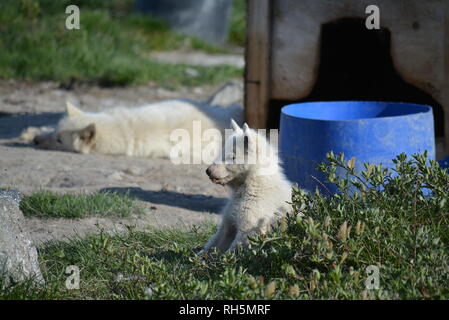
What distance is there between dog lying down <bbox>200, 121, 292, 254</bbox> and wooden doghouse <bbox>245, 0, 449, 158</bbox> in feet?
8.13

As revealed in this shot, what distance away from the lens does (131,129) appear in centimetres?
711

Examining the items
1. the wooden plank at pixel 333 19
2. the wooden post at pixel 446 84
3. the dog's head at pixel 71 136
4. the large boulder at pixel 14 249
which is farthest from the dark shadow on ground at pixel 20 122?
the wooden post at pixel 446 84

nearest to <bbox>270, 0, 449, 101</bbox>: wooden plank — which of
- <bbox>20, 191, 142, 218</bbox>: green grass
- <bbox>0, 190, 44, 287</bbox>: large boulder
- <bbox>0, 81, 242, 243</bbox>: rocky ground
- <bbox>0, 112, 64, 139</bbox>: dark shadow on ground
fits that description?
<bbox>0, 81, 242, 243</bbox>: rocky ground

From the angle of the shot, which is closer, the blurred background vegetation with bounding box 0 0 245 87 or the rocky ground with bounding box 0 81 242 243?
the rocky ground with bounding box 0 81 242 243

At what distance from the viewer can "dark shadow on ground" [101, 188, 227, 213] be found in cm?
549

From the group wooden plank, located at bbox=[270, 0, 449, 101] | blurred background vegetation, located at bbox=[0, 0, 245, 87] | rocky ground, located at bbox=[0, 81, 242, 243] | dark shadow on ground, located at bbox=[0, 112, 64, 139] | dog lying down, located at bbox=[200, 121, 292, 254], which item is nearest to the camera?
dog lying down, located at bbox=[200, 121, 292, 254]

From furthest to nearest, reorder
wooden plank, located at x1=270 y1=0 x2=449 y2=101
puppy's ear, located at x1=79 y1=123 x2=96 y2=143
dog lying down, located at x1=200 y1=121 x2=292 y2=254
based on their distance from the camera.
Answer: puppy's ear, located at x1=79 y1=123 x2=96 y2=143 < wooden plank, located at x1=270 y1=0 x2=449 y2=101 < dog lying down, located at x1=200 y1=121 x2=292 y2=254

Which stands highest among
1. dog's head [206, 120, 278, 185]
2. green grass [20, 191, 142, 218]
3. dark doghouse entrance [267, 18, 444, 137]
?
dark doghouse entrance [267, 18, 444, 137]

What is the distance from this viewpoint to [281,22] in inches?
261

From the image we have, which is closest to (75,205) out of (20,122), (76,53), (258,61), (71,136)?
(71,136)

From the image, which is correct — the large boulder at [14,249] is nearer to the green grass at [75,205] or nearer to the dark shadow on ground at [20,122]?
the green grass at [75,205]

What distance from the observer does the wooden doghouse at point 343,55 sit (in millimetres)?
6113

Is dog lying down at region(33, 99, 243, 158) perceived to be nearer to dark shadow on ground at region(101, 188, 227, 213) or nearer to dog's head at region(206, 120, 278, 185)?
dark shadow on ground at region(101, 188, 227, 213)

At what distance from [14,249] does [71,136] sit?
Answer: 367 centimetres
